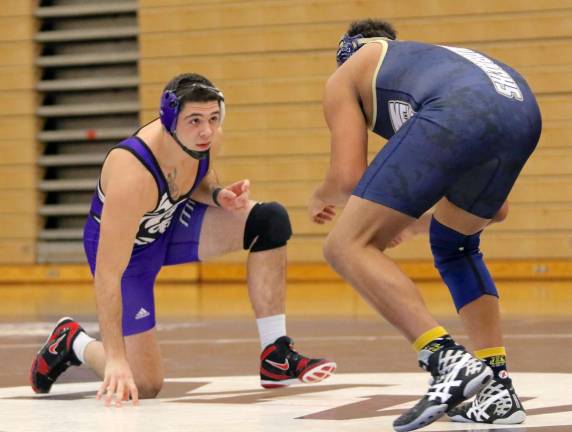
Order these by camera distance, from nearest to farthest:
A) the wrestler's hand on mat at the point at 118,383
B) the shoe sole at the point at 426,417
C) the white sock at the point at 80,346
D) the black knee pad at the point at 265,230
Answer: the shoe sole at the point at 426,417
the wrestler's hand on mat at the point at 118,383
the black knee pad at the point at 265,230
the white sock at the point at 80,346

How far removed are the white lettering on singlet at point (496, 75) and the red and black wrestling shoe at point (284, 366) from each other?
1241mm

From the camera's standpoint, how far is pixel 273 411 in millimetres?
3877

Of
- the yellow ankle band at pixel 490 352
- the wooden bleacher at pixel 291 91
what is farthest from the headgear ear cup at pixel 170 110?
the wooden bleacher at pixel 291 91

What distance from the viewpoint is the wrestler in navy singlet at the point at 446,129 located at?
10.9 ft

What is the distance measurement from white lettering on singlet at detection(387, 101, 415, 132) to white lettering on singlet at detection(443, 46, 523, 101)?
239mm

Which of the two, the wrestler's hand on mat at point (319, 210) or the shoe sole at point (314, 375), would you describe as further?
the shoe sole at point (314, 375)

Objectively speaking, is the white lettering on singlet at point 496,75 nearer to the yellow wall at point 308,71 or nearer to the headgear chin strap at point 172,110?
the headgear chin strap at point 172,110

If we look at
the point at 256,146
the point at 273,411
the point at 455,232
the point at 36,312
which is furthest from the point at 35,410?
the point at 256,146

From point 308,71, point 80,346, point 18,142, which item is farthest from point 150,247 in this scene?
point 18,142

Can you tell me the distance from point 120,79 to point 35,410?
1055 cm

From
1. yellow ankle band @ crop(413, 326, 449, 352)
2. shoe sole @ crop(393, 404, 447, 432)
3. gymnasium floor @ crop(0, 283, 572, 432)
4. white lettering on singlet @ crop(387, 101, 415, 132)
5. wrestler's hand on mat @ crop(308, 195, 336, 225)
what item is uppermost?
white lettering on singlet @ crop(387, 101, 415, 132)

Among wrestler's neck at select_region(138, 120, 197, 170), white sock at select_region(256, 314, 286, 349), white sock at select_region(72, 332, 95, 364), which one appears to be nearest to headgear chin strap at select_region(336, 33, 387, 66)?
wrestler's neck at select_region(138, 120, 197, 170)

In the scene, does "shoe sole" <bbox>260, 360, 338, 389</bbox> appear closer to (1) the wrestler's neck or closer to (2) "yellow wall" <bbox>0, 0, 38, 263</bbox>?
(1) the wrestler's neck

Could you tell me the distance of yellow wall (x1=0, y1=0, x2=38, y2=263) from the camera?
14.2m
